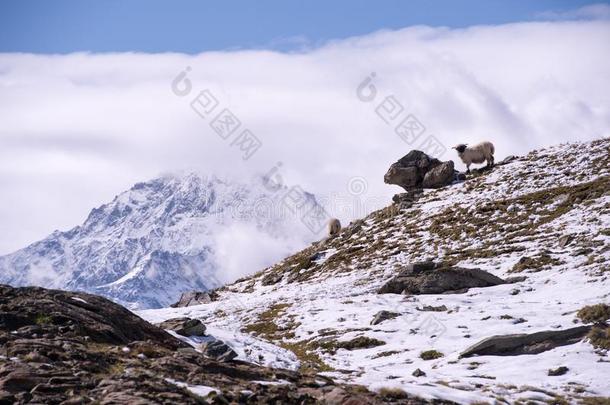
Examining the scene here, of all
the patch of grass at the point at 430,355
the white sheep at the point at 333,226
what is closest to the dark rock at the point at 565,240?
the patch of grass at the point at 430,355

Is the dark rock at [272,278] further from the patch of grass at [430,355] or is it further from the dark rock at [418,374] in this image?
the dark rock at [418,374]

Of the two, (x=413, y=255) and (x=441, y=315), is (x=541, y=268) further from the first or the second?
(x=413, y=255)

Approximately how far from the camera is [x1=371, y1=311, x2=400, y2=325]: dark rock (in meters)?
31.6

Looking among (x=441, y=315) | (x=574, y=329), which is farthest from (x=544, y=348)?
(x=441, y=315)

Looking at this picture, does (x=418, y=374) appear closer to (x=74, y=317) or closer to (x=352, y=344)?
(x=352, y=344)

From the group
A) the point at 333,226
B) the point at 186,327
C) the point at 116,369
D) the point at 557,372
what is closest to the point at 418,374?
the point at 557,372

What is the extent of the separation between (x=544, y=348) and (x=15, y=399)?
1665 cm

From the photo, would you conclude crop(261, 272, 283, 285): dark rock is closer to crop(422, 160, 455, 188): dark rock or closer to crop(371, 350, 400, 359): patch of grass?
crop(422, 160, 455, 188): dark rock

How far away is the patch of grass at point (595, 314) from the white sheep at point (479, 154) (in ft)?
124

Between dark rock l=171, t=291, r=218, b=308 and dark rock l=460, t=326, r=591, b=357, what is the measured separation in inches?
1119

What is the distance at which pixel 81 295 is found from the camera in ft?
76.4

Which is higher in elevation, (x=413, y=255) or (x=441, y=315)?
(x=413, y=255)

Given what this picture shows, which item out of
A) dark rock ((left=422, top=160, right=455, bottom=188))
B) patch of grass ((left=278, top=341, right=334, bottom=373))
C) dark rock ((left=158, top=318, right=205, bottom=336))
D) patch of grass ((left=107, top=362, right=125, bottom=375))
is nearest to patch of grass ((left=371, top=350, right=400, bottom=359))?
patch of grass ((left=278, top=341, right=334, bottom=373))

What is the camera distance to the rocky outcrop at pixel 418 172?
203 feet
